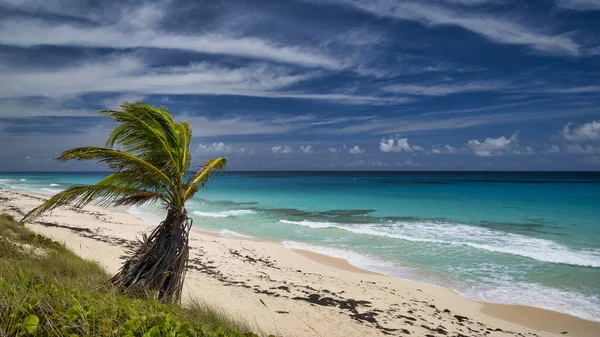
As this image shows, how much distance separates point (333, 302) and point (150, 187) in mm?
5077

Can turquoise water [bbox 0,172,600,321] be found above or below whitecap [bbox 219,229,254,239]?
above

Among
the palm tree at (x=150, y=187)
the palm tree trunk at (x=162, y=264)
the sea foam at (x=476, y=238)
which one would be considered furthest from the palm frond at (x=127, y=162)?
the sea foam at (x=476, y=238)

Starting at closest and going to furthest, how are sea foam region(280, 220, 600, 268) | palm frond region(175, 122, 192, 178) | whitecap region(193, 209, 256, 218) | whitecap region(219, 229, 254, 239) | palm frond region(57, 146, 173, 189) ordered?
palm frond region(57, 146, 173, 189), palm frond region(175, 122, 192, 178), sea foam region(280, 220, 600, 268), whitecap region(219, 229, 254, 239), whitecap region(193, 209, 256, 218)

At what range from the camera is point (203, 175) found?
255 inches

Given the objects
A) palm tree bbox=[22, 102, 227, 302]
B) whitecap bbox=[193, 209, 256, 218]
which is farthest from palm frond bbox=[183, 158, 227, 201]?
whitecap bbox=[193, 209, 256, 218]

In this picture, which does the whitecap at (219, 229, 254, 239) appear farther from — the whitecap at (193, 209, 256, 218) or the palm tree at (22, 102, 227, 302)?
the palm tree at (22, 102, 227, 302)

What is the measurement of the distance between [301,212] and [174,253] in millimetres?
22169

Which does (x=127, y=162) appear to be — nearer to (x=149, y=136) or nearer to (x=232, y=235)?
(x=149, y=136)

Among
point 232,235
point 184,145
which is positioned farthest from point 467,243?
point 184,145

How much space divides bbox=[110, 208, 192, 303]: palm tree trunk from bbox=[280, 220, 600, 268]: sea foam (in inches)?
511

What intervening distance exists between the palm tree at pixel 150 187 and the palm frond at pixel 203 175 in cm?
4

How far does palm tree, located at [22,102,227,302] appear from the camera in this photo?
5422mm

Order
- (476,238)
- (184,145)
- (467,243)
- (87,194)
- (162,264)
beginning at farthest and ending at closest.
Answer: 1. (476,238)
2. (467,243)
3. (184,145)
4. (162,264)
5. (87,194)

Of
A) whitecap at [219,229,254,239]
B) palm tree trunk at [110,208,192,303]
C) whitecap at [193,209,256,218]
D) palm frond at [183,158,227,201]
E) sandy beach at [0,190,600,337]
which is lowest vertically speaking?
whitecap at [193,209,256,218]
